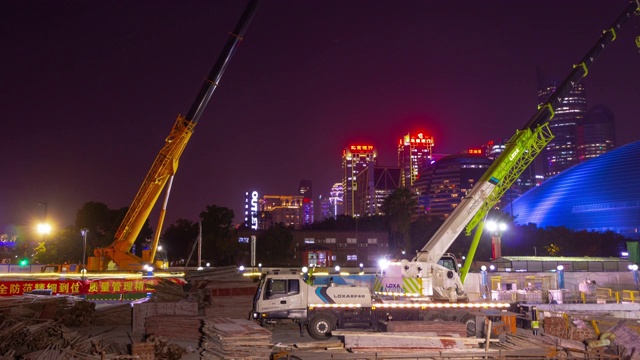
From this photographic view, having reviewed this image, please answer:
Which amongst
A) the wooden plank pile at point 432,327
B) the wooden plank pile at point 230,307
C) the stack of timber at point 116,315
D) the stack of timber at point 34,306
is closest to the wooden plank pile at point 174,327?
the wooden plank pile at point 230,307

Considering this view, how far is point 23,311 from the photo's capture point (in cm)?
2534

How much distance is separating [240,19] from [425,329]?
27.6 meters

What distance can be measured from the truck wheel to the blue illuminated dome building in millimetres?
126667

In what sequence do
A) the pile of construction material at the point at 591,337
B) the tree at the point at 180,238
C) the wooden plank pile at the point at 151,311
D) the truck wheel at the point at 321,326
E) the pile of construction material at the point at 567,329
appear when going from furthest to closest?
1. the tree at the point at 180,238
2. the wooden plank pile at the point at 151,311
3. the pile of construction material at the point at 567,329
4. the truck wheel at the point at 321,326
5. the pile of construction material at the point at 591,337

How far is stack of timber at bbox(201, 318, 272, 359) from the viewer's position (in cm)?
1777

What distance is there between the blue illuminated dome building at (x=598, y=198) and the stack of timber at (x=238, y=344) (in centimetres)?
13202

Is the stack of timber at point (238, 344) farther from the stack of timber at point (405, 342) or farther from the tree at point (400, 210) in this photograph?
the tree at point (400, 210)

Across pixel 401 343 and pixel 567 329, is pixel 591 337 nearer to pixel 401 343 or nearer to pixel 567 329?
pixel 567 329

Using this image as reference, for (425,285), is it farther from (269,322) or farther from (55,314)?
(55,314)

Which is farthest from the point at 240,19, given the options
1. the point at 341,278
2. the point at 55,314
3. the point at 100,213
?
the point at 100,213

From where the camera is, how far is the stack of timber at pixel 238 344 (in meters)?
17.8

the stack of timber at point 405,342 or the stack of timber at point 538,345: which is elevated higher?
the stack of timber at point 405,342

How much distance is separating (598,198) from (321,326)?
443 feet

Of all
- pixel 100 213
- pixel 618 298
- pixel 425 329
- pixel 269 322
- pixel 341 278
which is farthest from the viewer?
pixel 100 213
